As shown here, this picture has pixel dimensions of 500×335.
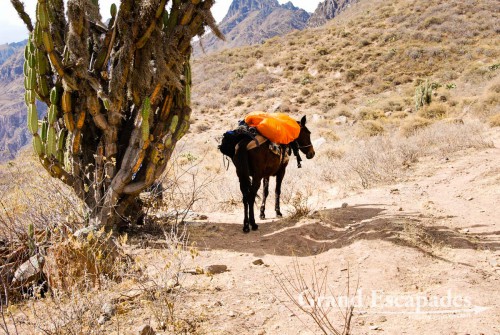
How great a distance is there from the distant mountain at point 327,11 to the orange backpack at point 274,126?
84.5 meters

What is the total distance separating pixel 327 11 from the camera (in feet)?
289

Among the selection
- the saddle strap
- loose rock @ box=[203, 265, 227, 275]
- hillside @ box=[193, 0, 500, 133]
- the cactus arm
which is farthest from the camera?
hillside @ box=[193, 0, 500, 133]

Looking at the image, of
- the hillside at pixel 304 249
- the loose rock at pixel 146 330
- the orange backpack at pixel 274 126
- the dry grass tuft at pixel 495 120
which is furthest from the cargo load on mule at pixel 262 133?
the dry grass tuft at pixel 495 120

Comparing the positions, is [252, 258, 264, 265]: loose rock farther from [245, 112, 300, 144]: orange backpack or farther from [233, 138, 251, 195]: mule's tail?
[245, 112, 300, 144]: orange backpack

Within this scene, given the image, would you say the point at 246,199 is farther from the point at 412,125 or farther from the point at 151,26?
the point at 412,125

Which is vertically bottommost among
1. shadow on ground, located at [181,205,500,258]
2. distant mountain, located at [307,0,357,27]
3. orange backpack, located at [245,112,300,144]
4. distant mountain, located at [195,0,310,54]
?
shadow on ground, located at [181,205,500,258]

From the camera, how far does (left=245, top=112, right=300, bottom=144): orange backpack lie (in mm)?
6027

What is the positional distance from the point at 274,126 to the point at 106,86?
2.63 m

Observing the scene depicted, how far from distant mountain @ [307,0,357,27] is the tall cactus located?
85.7m

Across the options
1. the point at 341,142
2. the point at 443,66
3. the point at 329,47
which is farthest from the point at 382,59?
the point at 341,142

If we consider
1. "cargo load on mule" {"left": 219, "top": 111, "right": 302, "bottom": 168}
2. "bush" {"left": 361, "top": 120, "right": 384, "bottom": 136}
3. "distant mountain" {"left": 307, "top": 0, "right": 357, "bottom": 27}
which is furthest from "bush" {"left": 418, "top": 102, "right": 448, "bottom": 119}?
"distant mountain" {"left": 307, "top": 0, "right": 357, "bottom": 27}

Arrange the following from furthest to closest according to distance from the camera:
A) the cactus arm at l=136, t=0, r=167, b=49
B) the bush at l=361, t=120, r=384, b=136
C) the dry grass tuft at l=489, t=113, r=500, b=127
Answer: the bush at l=361, t=120, r=384, b=136 < the dry grass tuft at l=489, t=113, r=500, b=127 < the cactus arm at l=136, t=0, r=167, b=49

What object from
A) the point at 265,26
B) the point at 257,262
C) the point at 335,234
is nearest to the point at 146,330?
the point at 257,262

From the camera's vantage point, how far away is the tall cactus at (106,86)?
15.2ft
